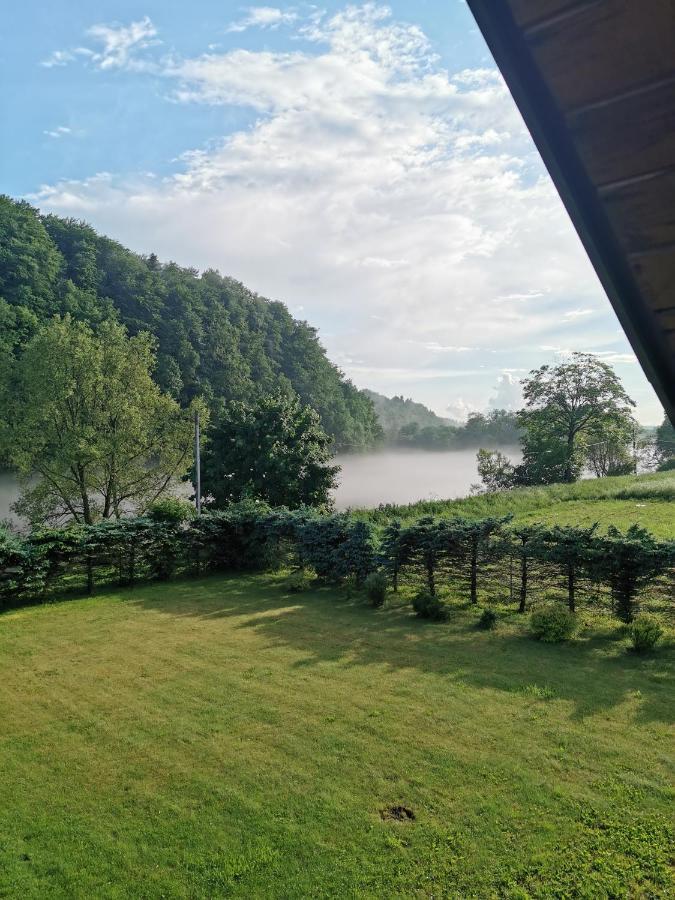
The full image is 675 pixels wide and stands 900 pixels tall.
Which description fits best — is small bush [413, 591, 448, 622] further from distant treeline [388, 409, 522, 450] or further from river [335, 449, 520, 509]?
distant treeline [388, 409, 522, 450]

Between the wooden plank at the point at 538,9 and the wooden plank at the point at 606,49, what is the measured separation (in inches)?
0.6

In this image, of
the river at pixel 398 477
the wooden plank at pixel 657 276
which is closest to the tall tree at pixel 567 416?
the river at pixel 398 477

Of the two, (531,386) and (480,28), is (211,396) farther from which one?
(480,28)

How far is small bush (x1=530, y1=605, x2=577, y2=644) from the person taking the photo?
34.4 ft

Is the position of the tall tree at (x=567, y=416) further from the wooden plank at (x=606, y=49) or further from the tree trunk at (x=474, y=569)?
the wooden plank at (x=606, y=49)

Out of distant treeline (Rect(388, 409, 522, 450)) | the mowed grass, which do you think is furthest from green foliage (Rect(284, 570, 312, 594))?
distant treeline (Rect(388, 409, 522, 450))

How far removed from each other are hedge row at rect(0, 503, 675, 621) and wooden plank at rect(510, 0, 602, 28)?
11726mm

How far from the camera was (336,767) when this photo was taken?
20.2ft

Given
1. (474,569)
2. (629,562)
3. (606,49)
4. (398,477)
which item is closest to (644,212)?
(606,49)

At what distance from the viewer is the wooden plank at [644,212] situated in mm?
1095

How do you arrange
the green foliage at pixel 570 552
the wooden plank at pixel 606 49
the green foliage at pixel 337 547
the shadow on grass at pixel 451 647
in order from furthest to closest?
1. the green foliage at pixel 337 547
2. the green foliage at pixel 570 552
3. the shadow on grass at pixel 451 647
4. the wooden plank at pixel 606 49

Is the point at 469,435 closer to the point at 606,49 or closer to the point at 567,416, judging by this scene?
the point at 567,416

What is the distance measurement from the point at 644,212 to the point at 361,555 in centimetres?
1429

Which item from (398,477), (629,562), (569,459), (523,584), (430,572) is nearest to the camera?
(629,562)
